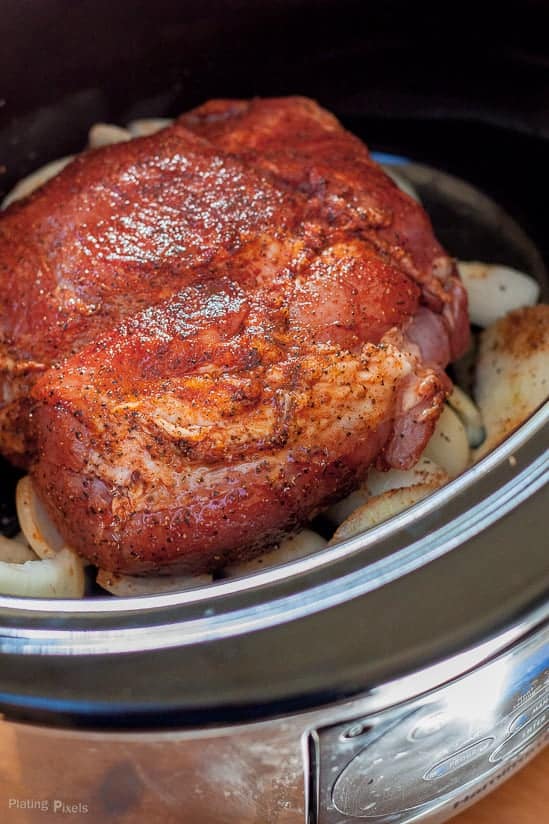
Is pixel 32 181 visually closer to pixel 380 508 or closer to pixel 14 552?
pixel 14 552

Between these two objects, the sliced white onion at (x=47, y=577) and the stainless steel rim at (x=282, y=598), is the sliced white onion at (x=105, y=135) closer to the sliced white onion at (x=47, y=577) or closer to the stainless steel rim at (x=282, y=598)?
the sliced white onion at (x=47, y=577)

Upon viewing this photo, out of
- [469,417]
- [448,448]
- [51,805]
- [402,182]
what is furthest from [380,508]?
[402,182]

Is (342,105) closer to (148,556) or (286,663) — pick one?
(148,556)

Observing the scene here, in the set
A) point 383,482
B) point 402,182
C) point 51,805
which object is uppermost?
point 402,182

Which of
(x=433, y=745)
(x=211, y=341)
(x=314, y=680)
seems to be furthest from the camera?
(x=211, y=341)

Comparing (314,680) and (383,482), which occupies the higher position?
(314,680)

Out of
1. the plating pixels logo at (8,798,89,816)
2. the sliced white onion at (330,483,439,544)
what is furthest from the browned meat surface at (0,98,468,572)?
the plating pixels logo at (8,798,89,816)
